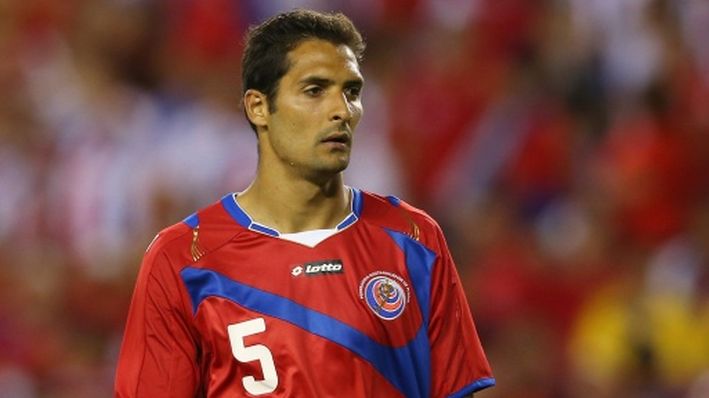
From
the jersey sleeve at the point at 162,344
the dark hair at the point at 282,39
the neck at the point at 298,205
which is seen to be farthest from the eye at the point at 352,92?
the jersey sleeve at the point at 162,344

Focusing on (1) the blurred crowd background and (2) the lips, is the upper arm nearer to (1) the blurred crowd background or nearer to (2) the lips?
(2) the lips

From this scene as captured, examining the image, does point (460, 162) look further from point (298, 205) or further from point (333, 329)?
point (333, 329)

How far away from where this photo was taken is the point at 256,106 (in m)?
4.25

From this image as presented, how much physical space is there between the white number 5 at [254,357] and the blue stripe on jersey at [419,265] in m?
0.42

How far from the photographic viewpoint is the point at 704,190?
724 cm

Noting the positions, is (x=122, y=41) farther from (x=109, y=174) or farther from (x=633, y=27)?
(x=633, y=27)

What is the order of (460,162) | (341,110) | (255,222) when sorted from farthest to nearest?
(460,162) < (255,222) < (341,110)

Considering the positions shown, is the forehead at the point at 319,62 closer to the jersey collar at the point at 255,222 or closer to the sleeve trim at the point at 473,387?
the jersey collar at the point at 255,222

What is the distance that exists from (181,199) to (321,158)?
378 cm

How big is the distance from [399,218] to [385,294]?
0.26 m

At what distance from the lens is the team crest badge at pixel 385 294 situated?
13.3 feet

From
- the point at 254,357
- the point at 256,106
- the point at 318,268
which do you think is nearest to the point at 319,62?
the point at 256,106

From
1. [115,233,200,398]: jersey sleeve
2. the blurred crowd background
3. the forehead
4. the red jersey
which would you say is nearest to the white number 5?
the red jersey

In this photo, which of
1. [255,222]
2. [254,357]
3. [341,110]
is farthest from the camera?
[255,222]
